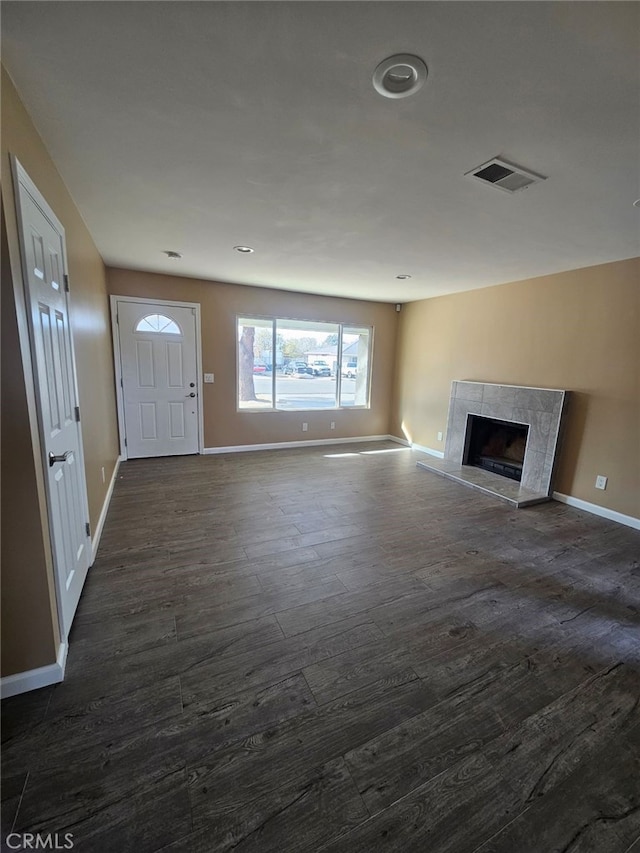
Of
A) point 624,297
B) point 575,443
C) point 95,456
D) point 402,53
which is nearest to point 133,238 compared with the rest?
point 95,456

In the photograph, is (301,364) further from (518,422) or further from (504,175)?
(504,175)

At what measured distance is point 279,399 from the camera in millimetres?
5898

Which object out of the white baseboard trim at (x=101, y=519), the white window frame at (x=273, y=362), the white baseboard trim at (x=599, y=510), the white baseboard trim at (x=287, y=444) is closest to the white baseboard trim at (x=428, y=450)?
the white baseboard trim at (x=287, y=444)

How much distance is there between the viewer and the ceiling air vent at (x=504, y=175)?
6.22 feet

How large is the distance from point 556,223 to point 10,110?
3174 millimetres

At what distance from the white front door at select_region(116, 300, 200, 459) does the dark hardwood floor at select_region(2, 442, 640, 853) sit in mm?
2256

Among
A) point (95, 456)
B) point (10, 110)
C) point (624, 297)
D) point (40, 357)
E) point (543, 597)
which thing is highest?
point (10, 110)

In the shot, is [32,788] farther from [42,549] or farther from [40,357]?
[40,357]

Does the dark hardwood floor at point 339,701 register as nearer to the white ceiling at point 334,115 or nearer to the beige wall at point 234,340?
the white ceiling at point 334,115

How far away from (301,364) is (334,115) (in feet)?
14.6

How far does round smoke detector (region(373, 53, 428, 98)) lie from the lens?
1.26 meters

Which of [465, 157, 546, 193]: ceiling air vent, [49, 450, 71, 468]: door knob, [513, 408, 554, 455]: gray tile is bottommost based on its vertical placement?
[513, 408, 554, 455]: gray tile

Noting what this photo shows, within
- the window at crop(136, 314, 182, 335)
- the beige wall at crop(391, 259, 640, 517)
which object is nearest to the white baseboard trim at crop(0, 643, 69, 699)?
the window at crop(136, 314, 182, 335)

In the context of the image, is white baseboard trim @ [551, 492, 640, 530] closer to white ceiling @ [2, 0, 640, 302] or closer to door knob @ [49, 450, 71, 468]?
white ceiling @ [2, 0, 640, 302]
